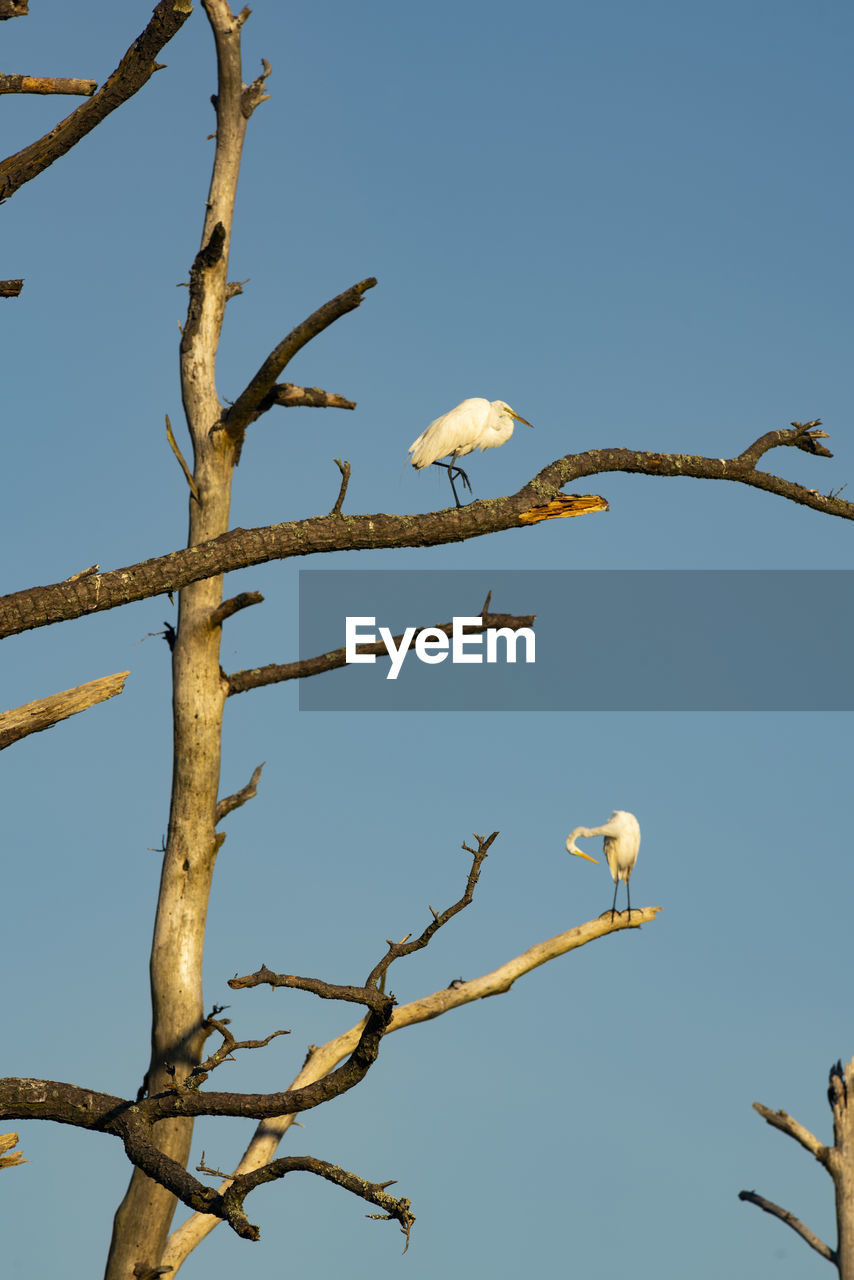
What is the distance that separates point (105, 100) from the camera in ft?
14.6

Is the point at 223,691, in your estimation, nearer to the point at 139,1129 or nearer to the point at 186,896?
the point at 186,896

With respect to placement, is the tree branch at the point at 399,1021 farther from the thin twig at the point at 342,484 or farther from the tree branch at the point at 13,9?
the tree branch at the point at 13,9

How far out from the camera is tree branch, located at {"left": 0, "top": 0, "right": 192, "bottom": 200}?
13.9ft

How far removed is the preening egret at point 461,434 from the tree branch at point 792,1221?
6.14 m

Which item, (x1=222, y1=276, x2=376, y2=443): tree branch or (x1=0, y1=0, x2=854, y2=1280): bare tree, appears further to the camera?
(x1=222, y1=276, x2=376, y2=443): tree branch

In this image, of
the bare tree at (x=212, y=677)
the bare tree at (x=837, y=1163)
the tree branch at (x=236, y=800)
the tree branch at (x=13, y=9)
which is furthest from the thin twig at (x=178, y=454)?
the bare tree at (x=837, y=1163)

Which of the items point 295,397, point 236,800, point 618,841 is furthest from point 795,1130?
point 295,397

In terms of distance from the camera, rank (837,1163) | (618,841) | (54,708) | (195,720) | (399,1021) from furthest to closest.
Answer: (618,841), (837,1163), (399,1021), (195,720), (54,708)

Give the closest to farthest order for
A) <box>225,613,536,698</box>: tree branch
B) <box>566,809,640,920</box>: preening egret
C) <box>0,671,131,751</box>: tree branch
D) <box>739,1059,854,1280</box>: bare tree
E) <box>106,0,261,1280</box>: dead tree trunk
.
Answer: <box>0,671,131,751</box>: tree branch, <box>106,0,261,1280</box>: dead tree trunk, <box>225,613,536,698</box>: tree branch, <box>739,1059,854,1280</box>: bare tree, <box>566,809,640,920</box>: preening egret

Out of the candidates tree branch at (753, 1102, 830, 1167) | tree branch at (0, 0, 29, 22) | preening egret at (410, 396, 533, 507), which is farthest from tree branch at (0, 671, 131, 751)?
tree branch at (753, 1102, 830, 1167)

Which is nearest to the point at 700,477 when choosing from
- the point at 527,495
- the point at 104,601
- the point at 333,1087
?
the point at 527,495

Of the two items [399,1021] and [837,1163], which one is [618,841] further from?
[399,1021]

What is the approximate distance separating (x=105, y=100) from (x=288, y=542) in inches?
67.7

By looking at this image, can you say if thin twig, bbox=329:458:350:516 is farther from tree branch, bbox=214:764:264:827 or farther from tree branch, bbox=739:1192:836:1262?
tree branch, bbox=739:1192:836:1262
